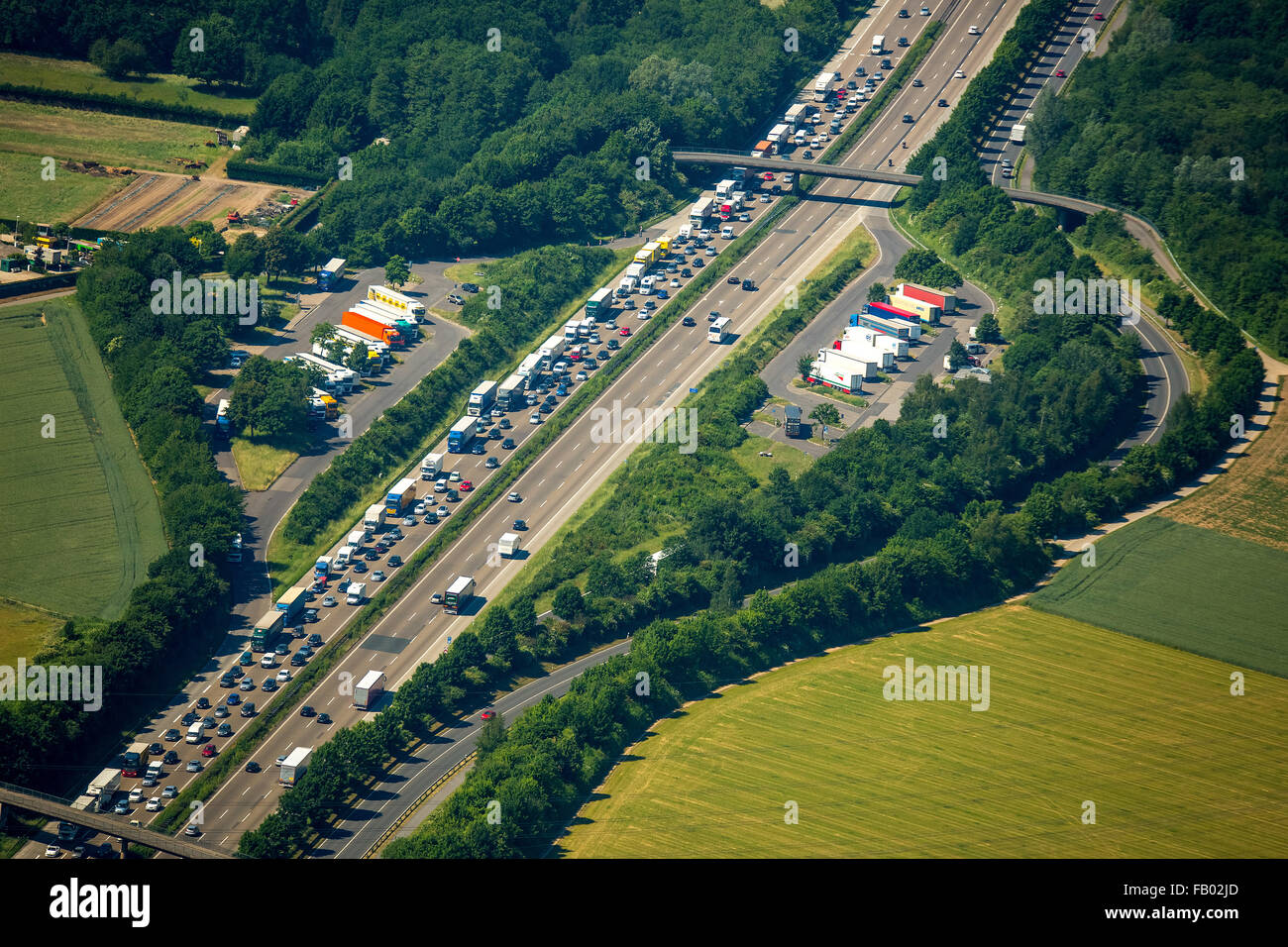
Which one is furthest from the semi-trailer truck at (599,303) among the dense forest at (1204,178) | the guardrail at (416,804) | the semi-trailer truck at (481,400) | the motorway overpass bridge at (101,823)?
the motorway overpass bridge at (101,823)

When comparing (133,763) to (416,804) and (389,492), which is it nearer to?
(416,804)

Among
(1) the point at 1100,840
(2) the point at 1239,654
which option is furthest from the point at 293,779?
(2) the point at 1239,654

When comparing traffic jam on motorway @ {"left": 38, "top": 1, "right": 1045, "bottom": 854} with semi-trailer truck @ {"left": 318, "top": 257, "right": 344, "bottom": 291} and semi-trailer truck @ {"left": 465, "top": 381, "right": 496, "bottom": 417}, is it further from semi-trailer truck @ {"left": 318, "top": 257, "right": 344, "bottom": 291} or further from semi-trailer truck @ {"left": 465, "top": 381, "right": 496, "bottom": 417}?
semi-trailer truck @ {"left": 318, "top": 257, "right": 344, "bottom": 291}

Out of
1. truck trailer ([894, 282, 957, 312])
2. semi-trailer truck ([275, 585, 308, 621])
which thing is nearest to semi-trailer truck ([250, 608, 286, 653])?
semi-trailer truck ([275, 585, 308, 621])

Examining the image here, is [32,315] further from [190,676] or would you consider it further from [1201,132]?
[1201,132]

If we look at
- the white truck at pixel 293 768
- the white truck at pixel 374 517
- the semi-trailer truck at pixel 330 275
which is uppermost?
the semi-trailer truck at pixel 330 275

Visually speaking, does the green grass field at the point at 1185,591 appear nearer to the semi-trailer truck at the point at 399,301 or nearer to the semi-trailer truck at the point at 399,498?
the semi-trailer truck at the point at 399,498
